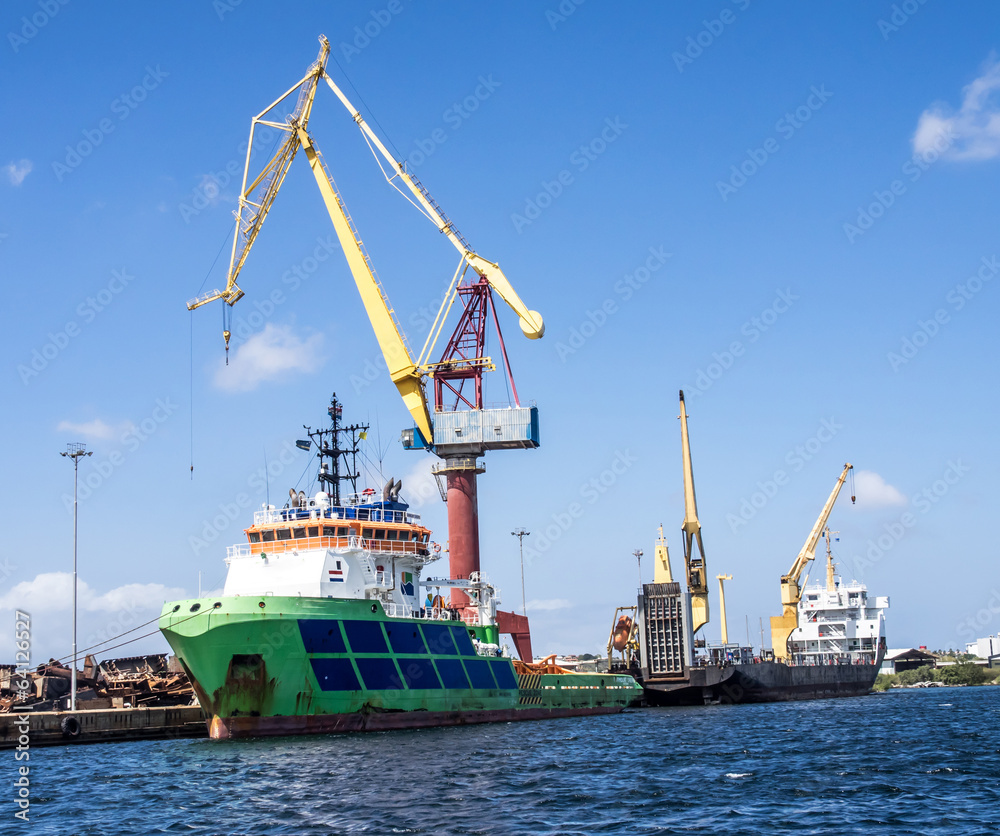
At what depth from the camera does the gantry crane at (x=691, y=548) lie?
7719 centimetres

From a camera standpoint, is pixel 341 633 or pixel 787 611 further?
pixel 787 611

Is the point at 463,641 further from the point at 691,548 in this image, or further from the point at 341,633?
the point at 691,548

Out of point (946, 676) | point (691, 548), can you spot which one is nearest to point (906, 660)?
point (946, 676)

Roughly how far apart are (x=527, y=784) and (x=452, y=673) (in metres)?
18.4

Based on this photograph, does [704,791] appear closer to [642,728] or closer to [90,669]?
[642,728]

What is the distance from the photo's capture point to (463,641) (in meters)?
46.3

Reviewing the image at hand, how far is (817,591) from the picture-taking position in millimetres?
92125

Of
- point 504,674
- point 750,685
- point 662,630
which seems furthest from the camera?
point 750,685

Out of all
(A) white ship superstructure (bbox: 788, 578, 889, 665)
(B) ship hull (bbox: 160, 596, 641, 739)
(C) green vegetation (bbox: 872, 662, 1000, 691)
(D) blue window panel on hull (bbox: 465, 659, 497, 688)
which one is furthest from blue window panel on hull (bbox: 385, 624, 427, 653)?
(C) green vegetation (bbox: 872, 662, 1000, 691)

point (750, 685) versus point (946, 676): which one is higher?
point (750, 685)

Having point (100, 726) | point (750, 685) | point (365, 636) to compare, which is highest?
point (365, 636)

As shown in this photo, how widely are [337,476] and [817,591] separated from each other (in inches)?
2307

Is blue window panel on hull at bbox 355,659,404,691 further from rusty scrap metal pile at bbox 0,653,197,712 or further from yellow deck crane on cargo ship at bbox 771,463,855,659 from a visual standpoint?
yellow deck crane on cargo ship at bbox 771,463,855,659

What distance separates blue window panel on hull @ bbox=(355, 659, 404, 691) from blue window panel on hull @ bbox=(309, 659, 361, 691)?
0.50m
